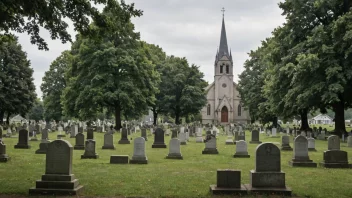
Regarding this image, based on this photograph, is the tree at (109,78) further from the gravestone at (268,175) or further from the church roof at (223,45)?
the church roof at (223,45)

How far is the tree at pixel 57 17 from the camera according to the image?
37.1ft

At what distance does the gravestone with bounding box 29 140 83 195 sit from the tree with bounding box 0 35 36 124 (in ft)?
120

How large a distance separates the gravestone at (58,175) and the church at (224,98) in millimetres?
71324

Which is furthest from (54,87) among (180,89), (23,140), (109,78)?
(23,140)

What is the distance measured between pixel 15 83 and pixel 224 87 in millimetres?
46642

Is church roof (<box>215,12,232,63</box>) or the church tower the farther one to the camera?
church roof (<box>215,12,232,63</box>)

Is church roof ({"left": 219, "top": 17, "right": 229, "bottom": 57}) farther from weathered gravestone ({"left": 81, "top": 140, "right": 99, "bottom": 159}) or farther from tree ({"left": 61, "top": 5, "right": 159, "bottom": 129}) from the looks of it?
weathered gravestone ({"left": 81, "top": 140, "right": 99, "bottom": 159})

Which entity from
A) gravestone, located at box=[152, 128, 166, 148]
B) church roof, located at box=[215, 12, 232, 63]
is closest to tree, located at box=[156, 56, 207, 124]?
church roof, located at box=[215, 12, 232, 63]

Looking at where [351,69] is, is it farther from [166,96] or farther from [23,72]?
[23,72]

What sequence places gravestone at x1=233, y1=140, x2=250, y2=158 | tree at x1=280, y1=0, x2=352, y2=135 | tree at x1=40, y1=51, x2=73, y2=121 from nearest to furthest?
gravestone at x1=233, y1=140, x2=250, y2=158 → tree at x1=280, y1=0, x2=352, y2=135 → tree at x1=40, y1=51, x2=73, y2=121

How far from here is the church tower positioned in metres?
80.1

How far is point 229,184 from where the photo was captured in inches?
359

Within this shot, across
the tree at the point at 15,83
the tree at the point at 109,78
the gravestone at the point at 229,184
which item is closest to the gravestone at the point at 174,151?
the gravestone at the point at 229,184

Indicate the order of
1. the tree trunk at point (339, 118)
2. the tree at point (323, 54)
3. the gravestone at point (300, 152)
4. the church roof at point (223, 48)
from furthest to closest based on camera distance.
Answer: the church roof at point (223, 48) < the tree trunk at point (339, 118) < the tree at point (323, 54) < the gravestone at point (300, 152)
